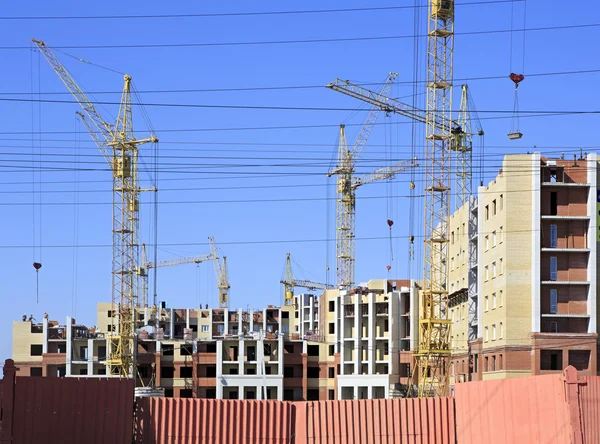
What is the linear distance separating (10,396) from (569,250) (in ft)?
172

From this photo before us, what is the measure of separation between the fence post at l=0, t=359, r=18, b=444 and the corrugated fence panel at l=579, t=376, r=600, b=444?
17.8 meters

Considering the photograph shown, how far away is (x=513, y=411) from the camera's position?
32.5 m

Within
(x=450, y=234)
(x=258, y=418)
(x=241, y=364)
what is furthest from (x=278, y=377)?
(x=258, y=418)

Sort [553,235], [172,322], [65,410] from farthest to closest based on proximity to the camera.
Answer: [172,322]
[553,235]
[65,410]

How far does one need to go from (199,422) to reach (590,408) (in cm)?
1331

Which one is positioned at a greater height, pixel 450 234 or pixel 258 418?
pixel 450 234

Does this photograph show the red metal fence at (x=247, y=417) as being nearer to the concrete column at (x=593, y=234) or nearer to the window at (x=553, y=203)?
the concrete column at (x=593, y=234)

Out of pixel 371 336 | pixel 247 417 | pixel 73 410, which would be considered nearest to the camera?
pixel 73 410

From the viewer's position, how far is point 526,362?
75.7 m

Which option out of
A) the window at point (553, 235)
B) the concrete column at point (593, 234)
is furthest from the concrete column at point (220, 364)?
the concrete column at point (593, 234)

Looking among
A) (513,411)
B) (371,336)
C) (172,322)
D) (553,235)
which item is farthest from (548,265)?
(172,322)

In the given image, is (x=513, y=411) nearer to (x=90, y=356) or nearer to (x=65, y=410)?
(x=65, y=410)

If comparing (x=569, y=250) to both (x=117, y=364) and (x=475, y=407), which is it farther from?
(x=117, y=364)

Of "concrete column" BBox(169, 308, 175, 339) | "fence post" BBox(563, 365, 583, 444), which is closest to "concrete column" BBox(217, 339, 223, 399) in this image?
"concrete column" BBox(169, 308, 175, 339)
